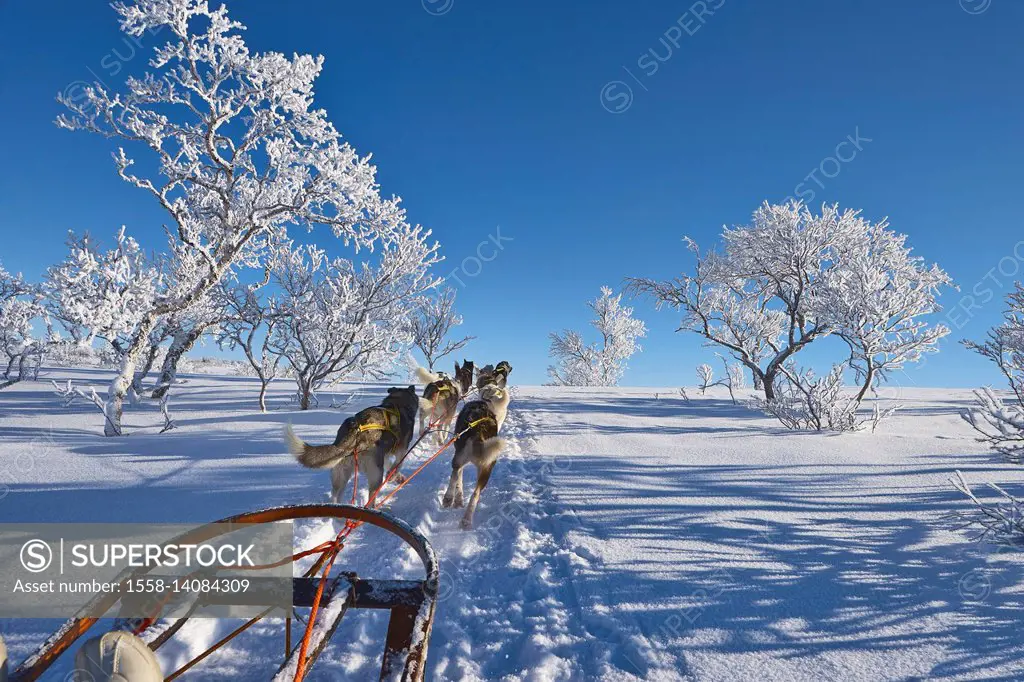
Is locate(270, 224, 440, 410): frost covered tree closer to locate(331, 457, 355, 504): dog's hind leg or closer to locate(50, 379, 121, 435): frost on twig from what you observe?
locate(50, 379, 121, 435): frost on twig

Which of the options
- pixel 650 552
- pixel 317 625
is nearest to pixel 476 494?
pixel 650 552

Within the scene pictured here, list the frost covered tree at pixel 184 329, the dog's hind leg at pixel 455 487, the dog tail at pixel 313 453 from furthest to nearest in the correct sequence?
the frost covered tree at pixel 184 329
the dog's hind leg at pixel 455 487
the dog tail at pixel 313 453

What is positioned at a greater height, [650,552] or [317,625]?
[650,552]

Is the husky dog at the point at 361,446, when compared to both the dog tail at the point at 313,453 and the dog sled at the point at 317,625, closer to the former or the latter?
the dog tail at the point at 313,453

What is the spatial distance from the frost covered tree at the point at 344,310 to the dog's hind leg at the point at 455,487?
28.1 feet

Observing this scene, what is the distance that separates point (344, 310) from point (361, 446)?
960 centimetres

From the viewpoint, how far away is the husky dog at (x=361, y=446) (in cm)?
375

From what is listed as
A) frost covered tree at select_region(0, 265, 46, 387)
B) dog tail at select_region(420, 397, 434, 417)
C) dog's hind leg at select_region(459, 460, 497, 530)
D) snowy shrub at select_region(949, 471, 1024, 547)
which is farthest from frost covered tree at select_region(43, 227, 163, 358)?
snowy shrub at select_region(949, 471, 1024, 547)

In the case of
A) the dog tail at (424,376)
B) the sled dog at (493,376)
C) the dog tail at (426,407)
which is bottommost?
the dog tail at (426,407)

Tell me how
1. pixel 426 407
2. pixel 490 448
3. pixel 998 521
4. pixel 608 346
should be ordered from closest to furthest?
1. pixel 998 521
2. pixel 490 448
3. pixel 426 407
4. pixel 608 346

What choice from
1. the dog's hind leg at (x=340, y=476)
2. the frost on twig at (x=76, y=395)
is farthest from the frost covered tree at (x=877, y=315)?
the frost on twig at (x=76, y=395)

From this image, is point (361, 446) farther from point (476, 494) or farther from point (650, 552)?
point (650, 552)

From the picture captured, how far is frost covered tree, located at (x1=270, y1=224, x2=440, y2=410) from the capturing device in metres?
12.4

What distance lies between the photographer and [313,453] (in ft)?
12.3
